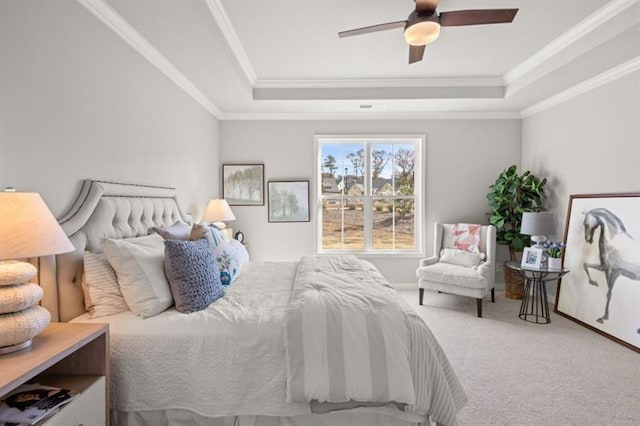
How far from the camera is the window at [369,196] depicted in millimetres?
4801

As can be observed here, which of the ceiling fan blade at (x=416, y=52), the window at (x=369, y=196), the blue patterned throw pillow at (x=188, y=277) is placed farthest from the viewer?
the window at (x=369, y=196)

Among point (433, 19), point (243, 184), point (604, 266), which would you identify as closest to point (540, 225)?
point (604, 266)

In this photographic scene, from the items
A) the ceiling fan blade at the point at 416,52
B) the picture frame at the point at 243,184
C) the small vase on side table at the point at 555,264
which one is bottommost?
the small vase on side table at the point at 555,264

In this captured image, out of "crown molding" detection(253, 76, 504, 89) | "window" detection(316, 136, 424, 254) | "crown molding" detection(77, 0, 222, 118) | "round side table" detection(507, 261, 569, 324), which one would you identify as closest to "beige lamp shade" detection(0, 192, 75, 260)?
"crown molding" detection(77, 0, 222, 118)

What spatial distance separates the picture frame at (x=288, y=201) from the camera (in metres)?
4.67

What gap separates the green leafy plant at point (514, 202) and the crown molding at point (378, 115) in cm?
92

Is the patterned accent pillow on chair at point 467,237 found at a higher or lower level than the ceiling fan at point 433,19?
lower

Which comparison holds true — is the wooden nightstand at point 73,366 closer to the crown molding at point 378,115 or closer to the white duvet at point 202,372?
the white duvet at point 202,372

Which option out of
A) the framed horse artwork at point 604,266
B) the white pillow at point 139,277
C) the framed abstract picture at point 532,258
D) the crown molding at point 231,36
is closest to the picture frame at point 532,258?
the framed abstract picture at point 532,258

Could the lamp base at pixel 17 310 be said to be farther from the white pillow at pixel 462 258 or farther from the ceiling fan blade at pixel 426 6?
the white pillow at pixel 462 258

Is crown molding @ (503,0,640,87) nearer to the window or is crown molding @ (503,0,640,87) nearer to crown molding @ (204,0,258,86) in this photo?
the window

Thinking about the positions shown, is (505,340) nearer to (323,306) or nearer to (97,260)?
(323,306)

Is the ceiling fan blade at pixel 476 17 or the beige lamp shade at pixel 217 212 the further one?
the beige lamp shade at pixel 217 212

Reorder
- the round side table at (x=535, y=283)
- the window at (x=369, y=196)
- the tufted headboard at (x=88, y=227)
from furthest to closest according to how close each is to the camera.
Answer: the window at (x=369, y=196), the round side table at (x=535, y=283), the tufted headboard at (x=88, y=227)
